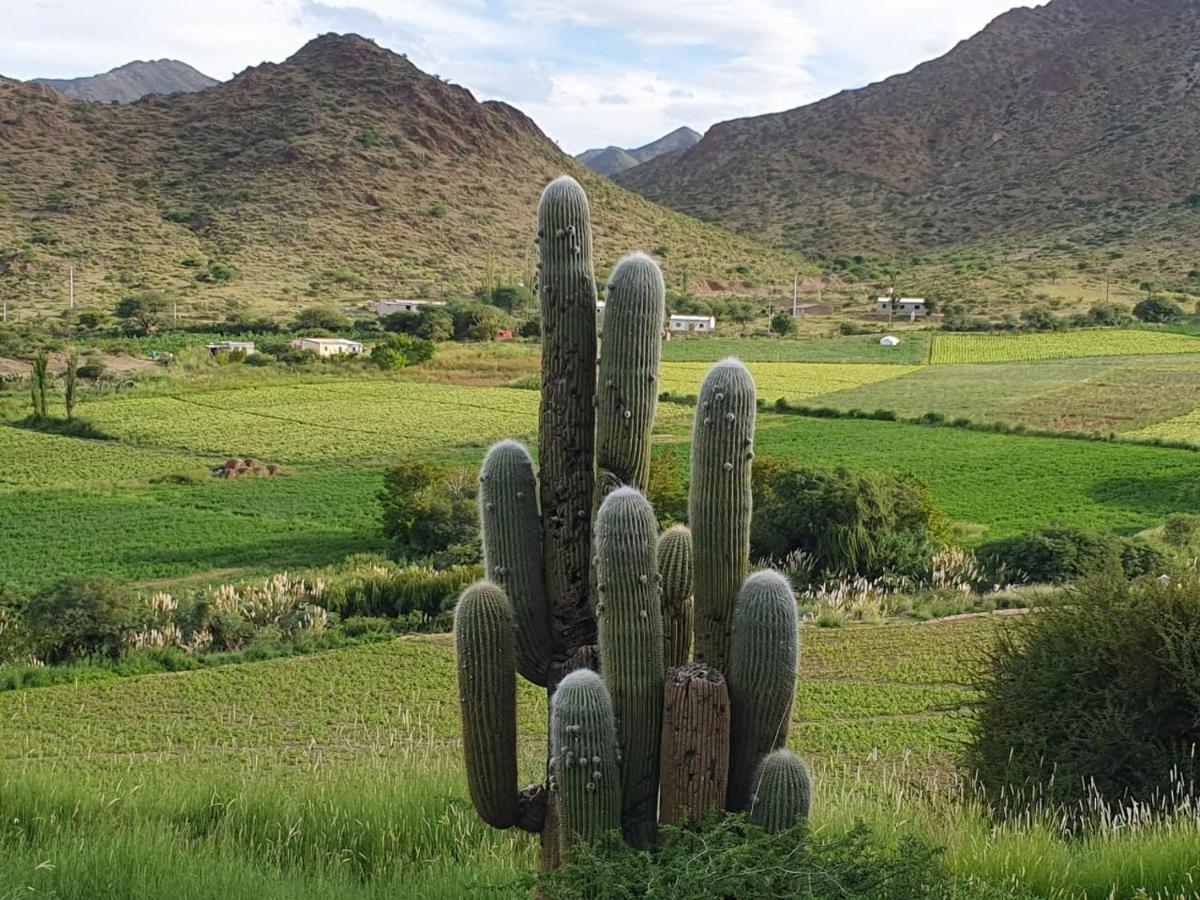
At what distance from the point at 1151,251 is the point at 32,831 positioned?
10533 centimetres

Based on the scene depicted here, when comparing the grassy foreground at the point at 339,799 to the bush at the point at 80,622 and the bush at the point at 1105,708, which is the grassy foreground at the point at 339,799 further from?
the bush at the point at 80,622

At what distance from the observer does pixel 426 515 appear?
83.7ft

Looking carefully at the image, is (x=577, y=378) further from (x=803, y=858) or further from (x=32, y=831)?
(x=32, y=831)

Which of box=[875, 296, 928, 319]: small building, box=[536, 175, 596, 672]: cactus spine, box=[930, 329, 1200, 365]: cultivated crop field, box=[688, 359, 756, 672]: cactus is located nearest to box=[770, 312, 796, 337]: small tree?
box=[875, 296, 928, 319]: small building

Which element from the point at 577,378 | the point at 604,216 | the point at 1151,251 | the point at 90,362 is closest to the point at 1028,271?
the point at 1151,251

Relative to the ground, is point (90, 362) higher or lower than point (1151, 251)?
lower

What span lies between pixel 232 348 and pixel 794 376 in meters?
27.9

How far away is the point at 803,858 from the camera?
4770mm

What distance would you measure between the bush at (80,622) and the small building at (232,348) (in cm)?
4182

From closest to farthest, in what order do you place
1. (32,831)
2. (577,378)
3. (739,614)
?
(739,614)
(577,378)
(32,831)

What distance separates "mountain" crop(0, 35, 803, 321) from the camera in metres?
86.8

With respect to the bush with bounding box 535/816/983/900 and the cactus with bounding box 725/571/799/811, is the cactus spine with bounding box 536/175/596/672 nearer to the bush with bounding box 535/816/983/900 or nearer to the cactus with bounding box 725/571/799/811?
Answer: the cactus with bounding box 725/571/799/811

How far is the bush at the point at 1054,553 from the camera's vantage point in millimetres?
20422

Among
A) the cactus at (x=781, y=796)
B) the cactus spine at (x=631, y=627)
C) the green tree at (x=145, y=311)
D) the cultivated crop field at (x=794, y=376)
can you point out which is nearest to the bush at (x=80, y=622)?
the cactus spine at (x=631, y=627)
